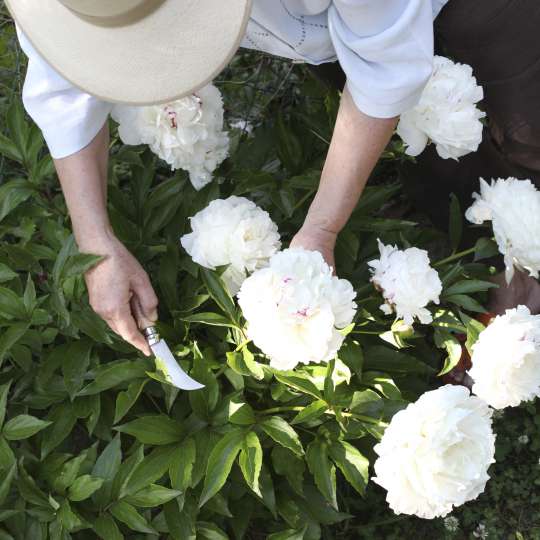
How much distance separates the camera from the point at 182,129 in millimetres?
1535

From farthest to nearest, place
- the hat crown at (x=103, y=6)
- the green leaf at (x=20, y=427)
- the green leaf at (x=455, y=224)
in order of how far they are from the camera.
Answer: the green leaf at (x=455, y=224)
the green leaf at (x=20, y=427)
the hat crown at (x=103, y=6)

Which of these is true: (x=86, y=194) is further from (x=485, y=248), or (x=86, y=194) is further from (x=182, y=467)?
(x=485, y=248)

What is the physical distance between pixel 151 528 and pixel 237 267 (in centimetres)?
53

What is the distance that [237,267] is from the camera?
143cm

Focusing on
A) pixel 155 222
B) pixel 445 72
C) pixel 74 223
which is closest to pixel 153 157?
pixel 155 222

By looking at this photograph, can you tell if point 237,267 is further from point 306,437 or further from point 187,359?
point 306,437

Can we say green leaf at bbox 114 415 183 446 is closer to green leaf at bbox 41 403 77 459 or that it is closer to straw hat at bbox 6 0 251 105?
green leaf at bbox 41 403 77 459

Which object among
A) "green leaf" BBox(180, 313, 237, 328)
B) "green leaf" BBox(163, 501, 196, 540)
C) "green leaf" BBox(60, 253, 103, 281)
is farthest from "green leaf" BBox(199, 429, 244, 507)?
"green leaf" BBox(60, 253, 103, 281)

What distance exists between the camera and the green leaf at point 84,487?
1.45 meters

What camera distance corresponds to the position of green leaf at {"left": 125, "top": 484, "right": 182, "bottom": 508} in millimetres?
1454

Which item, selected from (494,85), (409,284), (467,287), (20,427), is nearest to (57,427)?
(20,427)

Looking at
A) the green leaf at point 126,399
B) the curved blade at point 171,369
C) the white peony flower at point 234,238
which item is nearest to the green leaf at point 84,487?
the green leaf at point 126,399

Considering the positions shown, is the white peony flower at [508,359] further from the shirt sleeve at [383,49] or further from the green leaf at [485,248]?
the shirt sleeve at [383,49]

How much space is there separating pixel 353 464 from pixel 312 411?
0.15 meters
